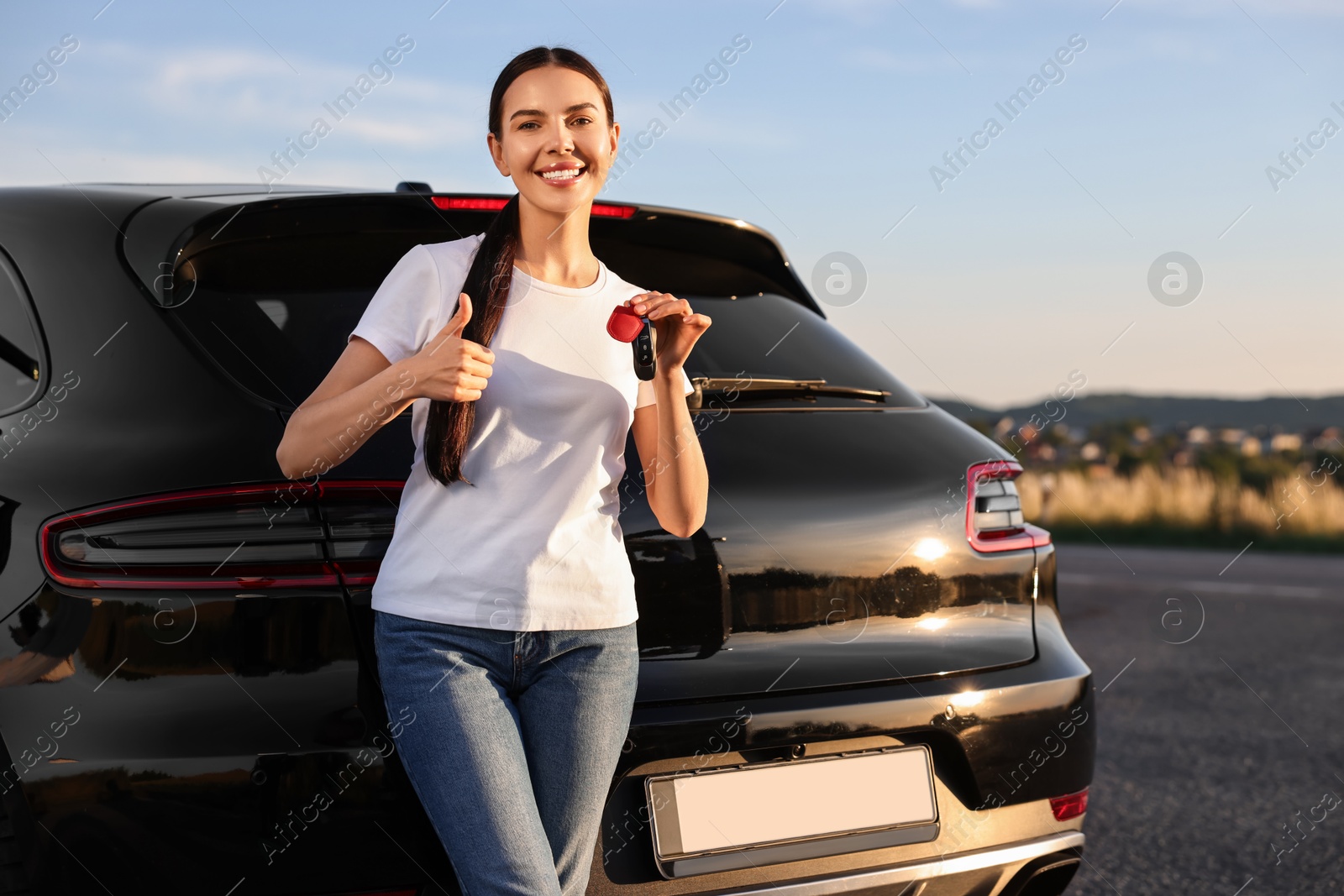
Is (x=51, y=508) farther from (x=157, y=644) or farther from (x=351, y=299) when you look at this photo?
(x=351, y=299)

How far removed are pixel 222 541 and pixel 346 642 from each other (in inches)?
10.3

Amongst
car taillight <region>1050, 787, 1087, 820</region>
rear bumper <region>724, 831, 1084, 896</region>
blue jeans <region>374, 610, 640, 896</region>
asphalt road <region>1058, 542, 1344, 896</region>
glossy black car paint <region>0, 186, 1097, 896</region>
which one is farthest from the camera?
asphalt road <region>1058, 542, 1344, 896</region>

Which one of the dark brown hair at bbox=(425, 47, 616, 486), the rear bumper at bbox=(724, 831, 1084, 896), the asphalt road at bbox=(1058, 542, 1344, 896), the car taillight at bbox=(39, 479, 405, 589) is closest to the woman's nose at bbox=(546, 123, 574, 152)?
the dark brown hair at bbox=(425, 47, 616, 486)

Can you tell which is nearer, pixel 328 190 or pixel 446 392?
pixel 446 392

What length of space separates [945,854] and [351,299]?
158 cm

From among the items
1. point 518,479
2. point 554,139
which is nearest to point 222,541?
point 518,479

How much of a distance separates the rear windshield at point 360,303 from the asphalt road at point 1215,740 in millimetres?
2102

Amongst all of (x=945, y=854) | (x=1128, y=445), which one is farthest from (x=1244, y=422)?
(x=945, y=854)

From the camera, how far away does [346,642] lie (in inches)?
82.4

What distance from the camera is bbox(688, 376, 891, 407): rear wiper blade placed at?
2.50 metres

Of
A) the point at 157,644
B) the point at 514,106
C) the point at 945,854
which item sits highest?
the point at 514,106

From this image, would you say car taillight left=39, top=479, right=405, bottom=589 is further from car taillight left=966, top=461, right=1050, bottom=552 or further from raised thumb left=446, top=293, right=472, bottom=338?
car taillight left=966, top=461, right=1050, bottom=552

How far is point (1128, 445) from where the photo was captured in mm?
30328

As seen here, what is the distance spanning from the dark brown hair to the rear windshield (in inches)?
14.9
